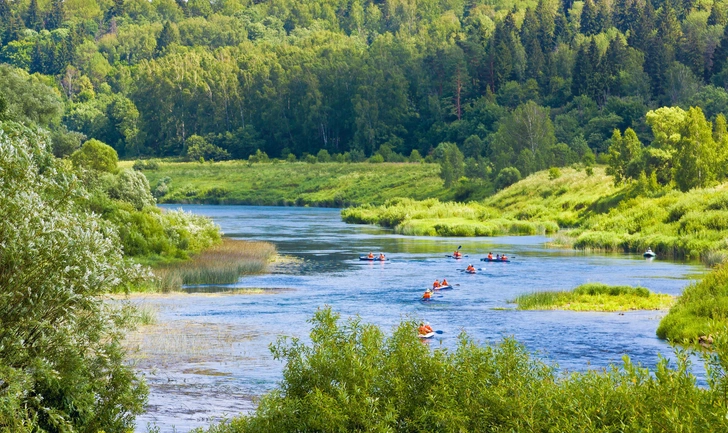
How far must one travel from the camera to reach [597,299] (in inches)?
1644

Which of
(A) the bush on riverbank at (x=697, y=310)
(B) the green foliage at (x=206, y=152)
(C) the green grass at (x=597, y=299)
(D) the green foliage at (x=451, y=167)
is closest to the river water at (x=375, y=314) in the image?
(A) the bush on riverbank at (x=697, y=310)

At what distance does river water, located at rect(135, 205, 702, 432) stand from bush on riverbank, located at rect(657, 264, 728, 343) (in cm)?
68

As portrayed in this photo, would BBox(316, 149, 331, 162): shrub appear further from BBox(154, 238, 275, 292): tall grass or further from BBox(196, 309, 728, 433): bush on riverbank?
BBox(196, 309, 728, 433): bush on riverbank

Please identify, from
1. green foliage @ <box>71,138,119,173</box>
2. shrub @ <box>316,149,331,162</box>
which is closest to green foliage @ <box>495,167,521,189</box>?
green foliage @ <box>71,138,119,173</box>

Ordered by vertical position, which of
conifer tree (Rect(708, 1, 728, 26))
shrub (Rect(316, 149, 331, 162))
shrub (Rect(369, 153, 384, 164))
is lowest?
shrub (Rect(369, 153, 384, 164))

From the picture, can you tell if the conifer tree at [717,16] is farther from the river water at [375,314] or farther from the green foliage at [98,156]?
the green foliage at [98,156]

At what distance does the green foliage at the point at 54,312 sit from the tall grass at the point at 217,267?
24865mm

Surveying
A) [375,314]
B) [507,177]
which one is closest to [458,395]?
[375,314]

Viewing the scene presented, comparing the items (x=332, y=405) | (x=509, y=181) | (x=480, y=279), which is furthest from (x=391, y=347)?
(x=509, y=181)

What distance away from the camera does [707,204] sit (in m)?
69.3

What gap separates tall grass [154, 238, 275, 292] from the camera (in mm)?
48750

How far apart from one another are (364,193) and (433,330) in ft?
356

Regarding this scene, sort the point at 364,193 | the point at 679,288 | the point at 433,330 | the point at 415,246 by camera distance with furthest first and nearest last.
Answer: the point at 364,193 < the point at 415,246 < the point at 679,288 < the point at 433,330

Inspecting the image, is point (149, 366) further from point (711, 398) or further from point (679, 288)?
point (679, 288)
